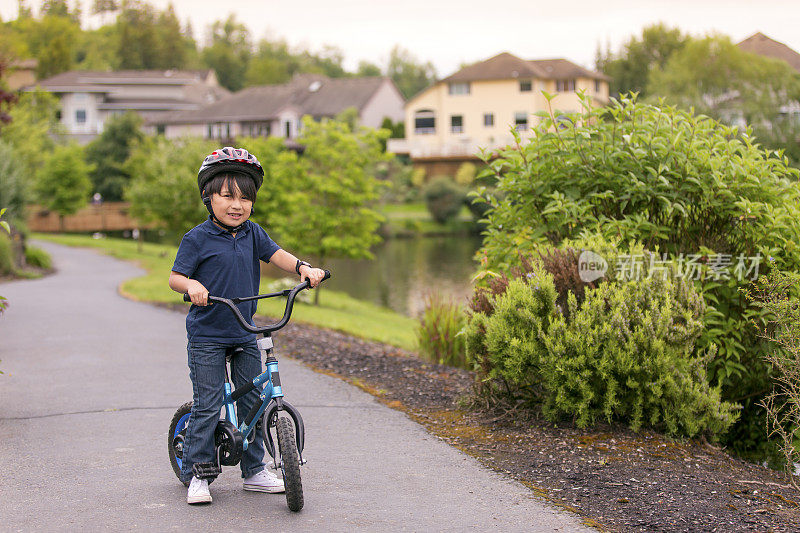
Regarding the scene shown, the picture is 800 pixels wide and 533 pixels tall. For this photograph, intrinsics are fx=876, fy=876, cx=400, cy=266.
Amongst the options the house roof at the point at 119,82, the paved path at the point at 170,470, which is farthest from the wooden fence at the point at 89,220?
the paved path at the point at 170,470

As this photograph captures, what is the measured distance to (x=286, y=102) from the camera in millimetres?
80250

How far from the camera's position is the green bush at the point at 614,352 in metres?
6.27

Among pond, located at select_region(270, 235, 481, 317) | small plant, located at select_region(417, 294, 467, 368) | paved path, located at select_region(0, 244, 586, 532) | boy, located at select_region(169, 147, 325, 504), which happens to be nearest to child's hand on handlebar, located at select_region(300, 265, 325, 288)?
boy, located at select_region(169, 147, 325, 504)

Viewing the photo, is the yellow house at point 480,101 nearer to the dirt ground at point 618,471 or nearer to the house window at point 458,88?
the house window at point 458,88

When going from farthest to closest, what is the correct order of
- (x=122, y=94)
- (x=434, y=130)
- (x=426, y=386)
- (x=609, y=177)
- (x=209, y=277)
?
(x=122, y=94)
(x=434, y=130)
(x=426, y=386)
(x=609, y=177)
(x=209, y=277)

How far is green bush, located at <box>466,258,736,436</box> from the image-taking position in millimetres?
6273

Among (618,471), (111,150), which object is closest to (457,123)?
(111,150)

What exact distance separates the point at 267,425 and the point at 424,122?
64365mm

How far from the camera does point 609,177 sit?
7641 mm

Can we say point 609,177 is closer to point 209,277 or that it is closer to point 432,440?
point 432,440

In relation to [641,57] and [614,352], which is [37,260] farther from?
[641,57]

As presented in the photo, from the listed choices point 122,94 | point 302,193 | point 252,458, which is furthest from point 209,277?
point 122,94

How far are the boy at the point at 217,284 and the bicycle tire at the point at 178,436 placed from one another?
0.19 m

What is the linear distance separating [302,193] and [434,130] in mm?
45014
